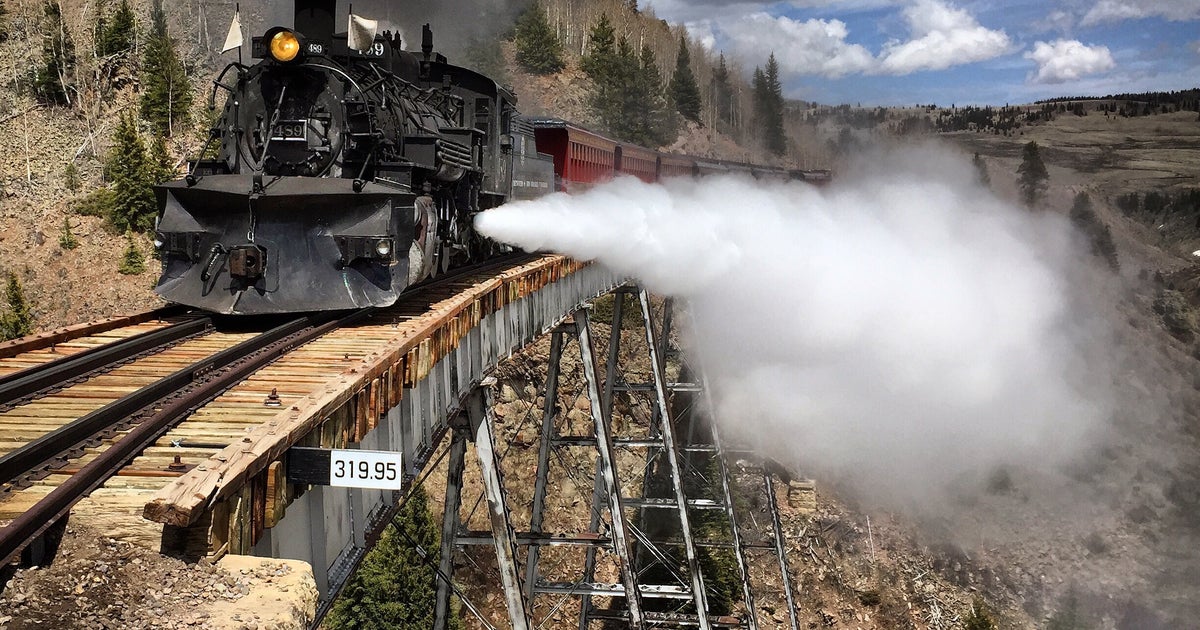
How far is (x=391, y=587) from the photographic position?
2202 cm

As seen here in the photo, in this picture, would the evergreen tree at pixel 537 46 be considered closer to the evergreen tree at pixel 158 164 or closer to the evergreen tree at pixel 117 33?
the evergreen tree at pixel 117 33

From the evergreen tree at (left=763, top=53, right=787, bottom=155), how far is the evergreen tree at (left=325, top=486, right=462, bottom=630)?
198 ft

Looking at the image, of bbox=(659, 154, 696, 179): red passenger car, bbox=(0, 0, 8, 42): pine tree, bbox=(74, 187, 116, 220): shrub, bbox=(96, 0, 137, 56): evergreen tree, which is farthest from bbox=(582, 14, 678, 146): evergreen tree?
bbox=(74, 187, 116, 220): shrub

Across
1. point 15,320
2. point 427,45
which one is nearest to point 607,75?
point 15,320

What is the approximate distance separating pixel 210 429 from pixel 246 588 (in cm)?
158

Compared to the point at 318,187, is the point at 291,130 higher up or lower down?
higher up

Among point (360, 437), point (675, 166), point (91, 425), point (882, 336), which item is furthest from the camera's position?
point (882, 336)

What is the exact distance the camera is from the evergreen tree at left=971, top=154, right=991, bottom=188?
58500 mm

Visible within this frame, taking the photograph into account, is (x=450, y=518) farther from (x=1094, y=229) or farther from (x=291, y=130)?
(x=1094, y=229)

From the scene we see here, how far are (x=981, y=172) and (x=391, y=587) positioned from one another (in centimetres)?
5169

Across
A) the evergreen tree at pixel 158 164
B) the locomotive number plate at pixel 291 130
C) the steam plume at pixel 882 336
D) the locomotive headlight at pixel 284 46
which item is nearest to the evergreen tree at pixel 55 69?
the evergreen tree at pixel 158 164

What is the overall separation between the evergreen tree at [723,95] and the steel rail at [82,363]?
233 feet

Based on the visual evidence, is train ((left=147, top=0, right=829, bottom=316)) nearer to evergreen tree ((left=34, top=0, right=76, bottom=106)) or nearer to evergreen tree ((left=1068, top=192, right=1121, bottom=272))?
evergreen tree ((left=34, top=0, right=76, bottom=106))

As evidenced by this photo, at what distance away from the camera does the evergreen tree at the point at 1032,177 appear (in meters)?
61.2
